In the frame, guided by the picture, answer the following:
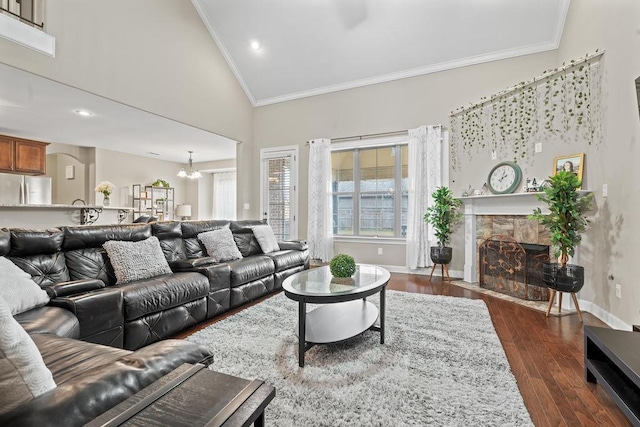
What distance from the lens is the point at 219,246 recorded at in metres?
3.68

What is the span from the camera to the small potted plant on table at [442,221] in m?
4.41

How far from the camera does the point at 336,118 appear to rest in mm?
5633

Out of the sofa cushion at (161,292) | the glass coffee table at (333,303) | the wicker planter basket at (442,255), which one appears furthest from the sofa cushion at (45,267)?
the wicker planter basket at (442,255)

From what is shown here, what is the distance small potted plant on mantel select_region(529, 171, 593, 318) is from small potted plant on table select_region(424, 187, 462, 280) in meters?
1.38

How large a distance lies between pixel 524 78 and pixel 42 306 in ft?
19.3

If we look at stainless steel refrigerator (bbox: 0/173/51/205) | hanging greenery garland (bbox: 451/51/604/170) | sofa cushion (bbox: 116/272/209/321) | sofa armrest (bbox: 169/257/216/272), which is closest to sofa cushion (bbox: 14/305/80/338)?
sofa cushion (bbox: 116/272/209/321)

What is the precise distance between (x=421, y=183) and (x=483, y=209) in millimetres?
986

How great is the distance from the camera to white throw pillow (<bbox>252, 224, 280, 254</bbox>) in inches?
168

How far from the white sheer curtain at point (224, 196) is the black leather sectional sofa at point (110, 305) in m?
5.46

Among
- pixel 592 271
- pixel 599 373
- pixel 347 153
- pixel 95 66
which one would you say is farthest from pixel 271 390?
pixel 347 153

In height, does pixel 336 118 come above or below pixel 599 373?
above

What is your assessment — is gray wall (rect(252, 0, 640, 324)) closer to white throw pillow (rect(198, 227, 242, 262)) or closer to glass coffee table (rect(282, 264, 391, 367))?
glass coffee table (rect(282, 264, 391, 367))

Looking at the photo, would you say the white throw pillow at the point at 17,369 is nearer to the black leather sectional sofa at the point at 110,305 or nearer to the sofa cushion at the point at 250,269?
the black leather sectional sofa at the point at 110,305

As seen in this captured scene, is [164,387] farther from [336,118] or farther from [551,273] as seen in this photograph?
[336,118]
